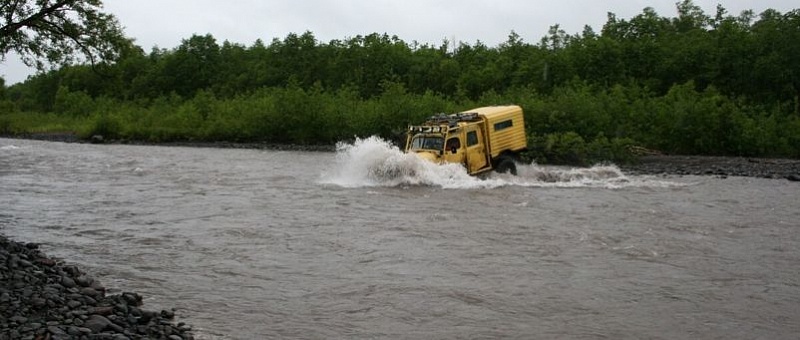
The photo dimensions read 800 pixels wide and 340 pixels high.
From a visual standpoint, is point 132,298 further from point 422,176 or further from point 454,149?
point 454,149

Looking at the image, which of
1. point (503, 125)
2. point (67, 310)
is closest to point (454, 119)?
point (503, 125)

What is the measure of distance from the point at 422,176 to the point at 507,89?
45.0m

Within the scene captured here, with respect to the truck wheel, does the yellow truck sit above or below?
above

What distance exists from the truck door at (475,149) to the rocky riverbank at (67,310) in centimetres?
1617

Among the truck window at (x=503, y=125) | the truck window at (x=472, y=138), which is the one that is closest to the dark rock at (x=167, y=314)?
the truck window at (x=472, y=138)

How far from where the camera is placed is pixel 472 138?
1024 inches

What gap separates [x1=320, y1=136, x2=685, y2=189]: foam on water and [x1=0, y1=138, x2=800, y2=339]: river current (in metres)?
0.08

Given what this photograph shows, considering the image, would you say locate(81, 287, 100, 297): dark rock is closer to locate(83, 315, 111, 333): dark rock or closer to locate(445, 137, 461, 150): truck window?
locate(83, 315, 111, 333): dark rock

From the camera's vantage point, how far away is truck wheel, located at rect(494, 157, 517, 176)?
27.1m

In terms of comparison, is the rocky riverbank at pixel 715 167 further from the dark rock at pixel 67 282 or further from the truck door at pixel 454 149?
the dark rock at pixel 67 282

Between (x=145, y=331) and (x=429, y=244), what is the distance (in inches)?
306

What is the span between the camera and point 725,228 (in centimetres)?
1745

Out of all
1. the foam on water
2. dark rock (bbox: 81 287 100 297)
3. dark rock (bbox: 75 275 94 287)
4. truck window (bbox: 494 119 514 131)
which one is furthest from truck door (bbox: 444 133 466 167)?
Answer: dark rock (bbox: 81 287 100 297)

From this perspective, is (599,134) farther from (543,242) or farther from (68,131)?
(68,131)
